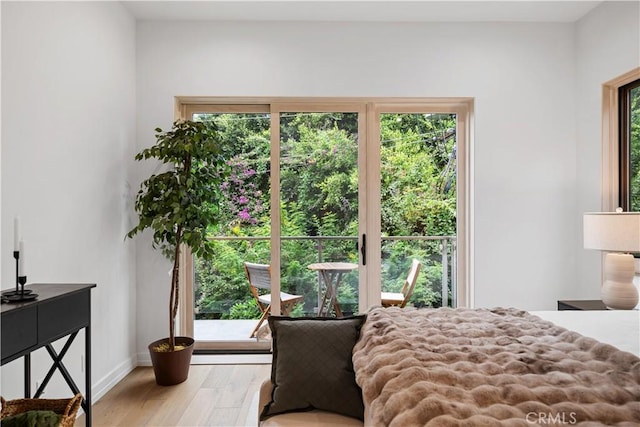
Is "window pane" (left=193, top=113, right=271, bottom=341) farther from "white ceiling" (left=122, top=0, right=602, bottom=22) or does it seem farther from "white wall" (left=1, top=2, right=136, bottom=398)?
"white ceiling" (left=122, top=0, right=602, bottom=22)

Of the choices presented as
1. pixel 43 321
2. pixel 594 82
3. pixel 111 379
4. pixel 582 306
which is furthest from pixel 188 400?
pixel 594 82

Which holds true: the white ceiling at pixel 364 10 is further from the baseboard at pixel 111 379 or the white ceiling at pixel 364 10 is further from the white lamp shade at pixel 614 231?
the baseboard at pixel 111 379

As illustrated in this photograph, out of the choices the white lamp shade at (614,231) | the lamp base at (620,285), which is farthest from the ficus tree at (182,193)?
the lamp base at (620,285)

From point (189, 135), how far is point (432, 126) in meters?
2.06

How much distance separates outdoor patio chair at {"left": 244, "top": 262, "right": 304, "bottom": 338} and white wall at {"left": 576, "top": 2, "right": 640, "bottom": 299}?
93.8 inches

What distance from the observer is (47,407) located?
→ 1712 millimetres

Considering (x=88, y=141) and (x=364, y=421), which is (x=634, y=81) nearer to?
(x=364, y=421)

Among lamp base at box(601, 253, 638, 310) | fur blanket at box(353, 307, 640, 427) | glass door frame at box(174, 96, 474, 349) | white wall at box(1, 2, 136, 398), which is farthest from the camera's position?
glass door frame at box(174, 96, 474, 349)

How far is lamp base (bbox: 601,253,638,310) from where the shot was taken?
2.51 metres

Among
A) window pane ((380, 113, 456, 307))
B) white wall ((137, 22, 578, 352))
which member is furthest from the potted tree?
window pane ((380, 113, 456, 307))

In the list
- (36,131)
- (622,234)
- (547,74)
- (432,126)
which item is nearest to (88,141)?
(36,131)

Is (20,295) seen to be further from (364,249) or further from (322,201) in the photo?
(364,249)

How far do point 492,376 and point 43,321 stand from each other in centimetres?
180

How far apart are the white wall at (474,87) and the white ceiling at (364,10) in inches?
2.9
